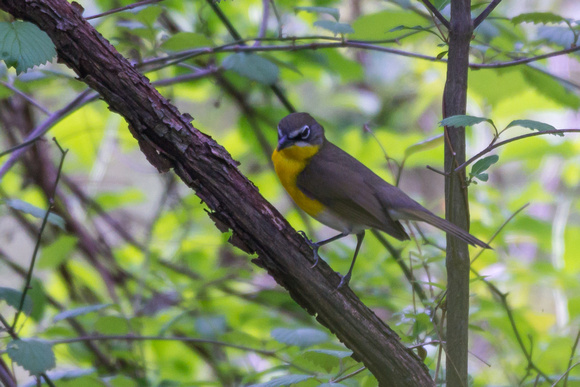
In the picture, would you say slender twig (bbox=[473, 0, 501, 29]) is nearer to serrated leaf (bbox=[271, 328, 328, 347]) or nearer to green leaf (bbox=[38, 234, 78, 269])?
serrated leaf (bbox=[271, 328, 328, 347])

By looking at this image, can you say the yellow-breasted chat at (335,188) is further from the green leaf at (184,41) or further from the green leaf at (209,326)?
the green leaf at (209,326)

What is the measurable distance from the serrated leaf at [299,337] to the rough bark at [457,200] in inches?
26.4

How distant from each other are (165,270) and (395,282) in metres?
1.90

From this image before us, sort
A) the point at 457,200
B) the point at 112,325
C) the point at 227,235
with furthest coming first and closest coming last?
the point at 227,235, the point at 112,325, the point at 457,200

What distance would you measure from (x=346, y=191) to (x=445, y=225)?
1.06 meters

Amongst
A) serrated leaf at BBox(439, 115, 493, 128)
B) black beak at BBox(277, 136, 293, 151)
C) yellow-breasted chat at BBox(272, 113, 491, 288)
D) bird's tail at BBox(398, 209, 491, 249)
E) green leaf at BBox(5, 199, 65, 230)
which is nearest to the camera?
serrated leaf at BBox(439, 115, 493, 128)

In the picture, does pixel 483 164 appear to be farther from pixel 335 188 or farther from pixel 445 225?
pixel 335 188

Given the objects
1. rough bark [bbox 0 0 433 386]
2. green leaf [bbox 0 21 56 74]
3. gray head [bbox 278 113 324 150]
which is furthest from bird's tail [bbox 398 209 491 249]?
green leaf [bbox 0 21 56 74]

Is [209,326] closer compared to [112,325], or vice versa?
[112,325]

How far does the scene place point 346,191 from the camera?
3250 mm

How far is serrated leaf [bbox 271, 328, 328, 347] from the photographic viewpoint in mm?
2672

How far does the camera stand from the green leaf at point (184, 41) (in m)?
2.81

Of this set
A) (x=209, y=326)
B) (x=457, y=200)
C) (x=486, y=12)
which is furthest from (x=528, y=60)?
(x=209, y=326)

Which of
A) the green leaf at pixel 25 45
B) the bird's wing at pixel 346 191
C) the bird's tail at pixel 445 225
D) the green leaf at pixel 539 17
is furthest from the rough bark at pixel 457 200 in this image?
the green leaf at pixel 25 45
